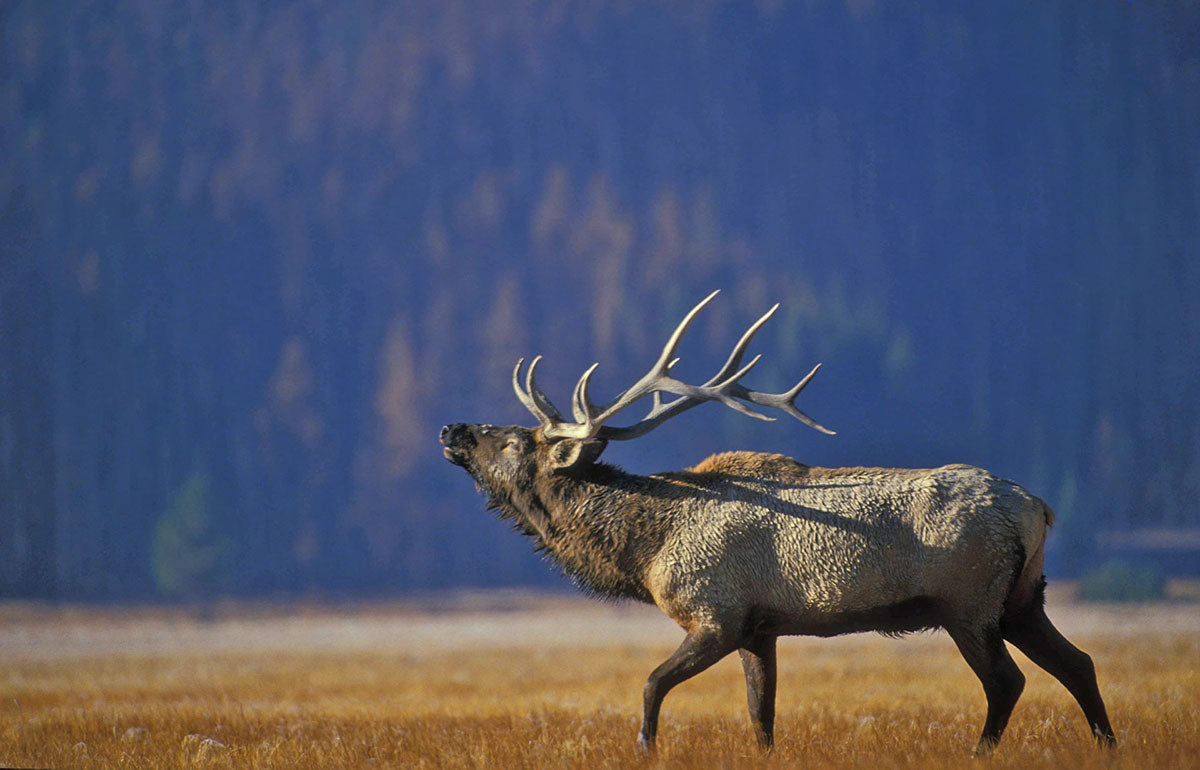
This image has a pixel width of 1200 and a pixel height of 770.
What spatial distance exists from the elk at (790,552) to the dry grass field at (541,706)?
2.09ft

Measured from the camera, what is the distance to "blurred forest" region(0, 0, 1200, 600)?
303 feet

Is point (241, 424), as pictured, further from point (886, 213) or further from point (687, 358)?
point (886, 213)

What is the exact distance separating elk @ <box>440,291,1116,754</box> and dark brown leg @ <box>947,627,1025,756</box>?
1 centimetres

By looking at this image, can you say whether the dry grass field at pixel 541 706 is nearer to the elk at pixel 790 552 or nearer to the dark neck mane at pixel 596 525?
the elk at pixel 790 552

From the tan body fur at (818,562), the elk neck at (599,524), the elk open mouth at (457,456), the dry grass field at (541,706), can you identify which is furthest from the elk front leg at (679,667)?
the elk open mouth at (457,456)

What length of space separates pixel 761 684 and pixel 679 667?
36.0 inches

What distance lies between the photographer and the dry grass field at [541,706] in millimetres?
8797

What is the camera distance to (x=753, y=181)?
133 meters

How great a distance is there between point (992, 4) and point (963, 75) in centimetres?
1248

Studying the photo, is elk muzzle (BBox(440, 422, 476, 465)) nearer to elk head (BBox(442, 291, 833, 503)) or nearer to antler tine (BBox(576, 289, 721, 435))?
elk head (BBox(442, 291, 833, 503))

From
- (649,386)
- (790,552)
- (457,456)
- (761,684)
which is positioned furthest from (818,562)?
(457,456)

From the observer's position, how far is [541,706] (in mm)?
13453

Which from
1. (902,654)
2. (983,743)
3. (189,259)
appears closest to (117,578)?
(189,259)

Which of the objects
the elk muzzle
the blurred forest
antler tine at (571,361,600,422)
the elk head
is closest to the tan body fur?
the elk head
